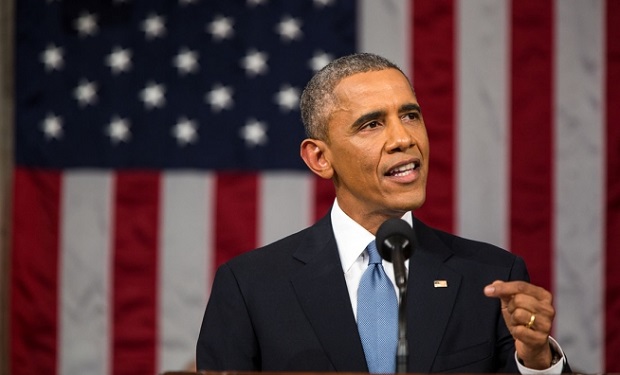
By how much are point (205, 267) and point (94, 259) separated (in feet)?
1.68

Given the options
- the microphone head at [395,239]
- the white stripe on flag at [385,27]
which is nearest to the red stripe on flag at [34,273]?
the white stripe on flag at [385,27]

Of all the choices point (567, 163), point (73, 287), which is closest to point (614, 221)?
point (567, 163)

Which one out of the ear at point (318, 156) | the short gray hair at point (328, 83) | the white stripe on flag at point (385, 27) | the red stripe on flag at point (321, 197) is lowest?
the red stripe on flag at point (321, 197)

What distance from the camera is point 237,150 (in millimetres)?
4121

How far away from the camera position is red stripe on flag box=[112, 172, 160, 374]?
4105mm

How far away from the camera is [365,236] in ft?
7.32

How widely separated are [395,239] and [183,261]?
2.51 m

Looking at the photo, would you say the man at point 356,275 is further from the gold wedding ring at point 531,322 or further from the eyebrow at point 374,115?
the gold wedding ring at point 531,322

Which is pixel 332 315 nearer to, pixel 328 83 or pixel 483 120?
pixel 328 83

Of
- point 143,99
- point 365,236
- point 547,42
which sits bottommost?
point 365,236

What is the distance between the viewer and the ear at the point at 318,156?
232cm

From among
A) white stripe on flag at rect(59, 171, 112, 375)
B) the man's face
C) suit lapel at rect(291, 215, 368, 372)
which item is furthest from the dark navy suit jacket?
white stripe on flag at rect(59, 171, 112, 375)

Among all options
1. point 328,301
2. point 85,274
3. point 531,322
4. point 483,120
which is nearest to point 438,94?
point 483,120

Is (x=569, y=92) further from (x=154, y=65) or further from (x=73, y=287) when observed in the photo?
(x=73, y=287)
